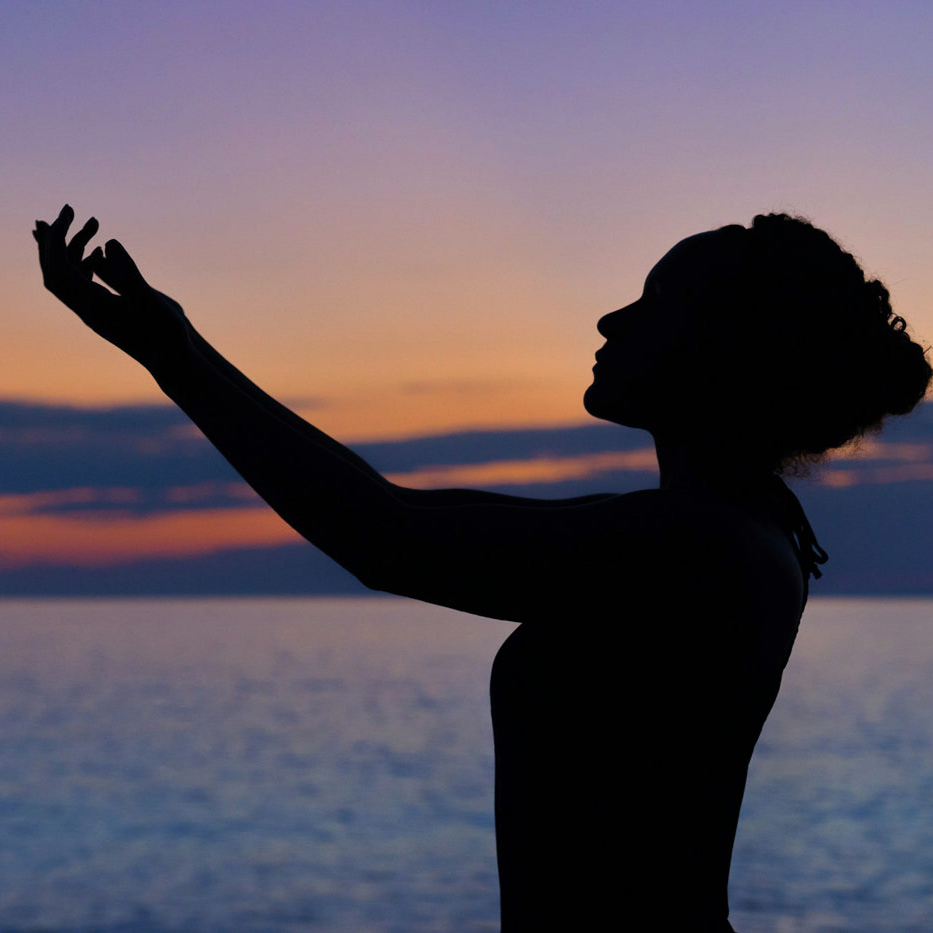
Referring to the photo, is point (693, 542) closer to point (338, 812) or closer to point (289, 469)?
point (289, 469)

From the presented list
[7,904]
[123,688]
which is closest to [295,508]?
[7,904]

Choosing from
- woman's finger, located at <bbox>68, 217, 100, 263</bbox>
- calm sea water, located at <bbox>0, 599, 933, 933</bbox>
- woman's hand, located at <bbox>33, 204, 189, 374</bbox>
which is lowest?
calm sea water, located at <bbox>0, 599, 933, 933</bbox>

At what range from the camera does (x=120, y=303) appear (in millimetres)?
2088

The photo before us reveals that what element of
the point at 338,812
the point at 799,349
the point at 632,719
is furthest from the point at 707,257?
the point at 338,812

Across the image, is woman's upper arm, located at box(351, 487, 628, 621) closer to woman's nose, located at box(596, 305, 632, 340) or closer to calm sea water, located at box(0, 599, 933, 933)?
woman's nose, located at box(596, 305, 632, 340)

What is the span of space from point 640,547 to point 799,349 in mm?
471

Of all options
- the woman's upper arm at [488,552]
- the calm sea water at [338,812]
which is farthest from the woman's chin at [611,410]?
the calm sea water at [338,812]

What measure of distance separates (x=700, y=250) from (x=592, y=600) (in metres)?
0.74

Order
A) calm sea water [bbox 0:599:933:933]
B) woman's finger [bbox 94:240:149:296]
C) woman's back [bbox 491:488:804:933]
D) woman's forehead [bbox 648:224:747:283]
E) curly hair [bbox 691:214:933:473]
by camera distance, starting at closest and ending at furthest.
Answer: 1. woman's finger [bbox 94:240:149:296]
2. woman's back [bbox 491:488:804:933]
3. curly hair [bbox 691:214:933:473]
4. woman's forehead [bbox 648:224:747:283]
5. calm sea water [bbox 0:599:933:933]

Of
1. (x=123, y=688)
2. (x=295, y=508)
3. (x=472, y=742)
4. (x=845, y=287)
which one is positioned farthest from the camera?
(x=123, y=688)

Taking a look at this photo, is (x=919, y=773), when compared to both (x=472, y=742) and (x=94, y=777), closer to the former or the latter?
(x=472, y=742)

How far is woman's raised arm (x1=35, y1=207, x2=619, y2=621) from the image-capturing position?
6.82 ft

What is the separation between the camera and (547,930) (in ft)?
7.27

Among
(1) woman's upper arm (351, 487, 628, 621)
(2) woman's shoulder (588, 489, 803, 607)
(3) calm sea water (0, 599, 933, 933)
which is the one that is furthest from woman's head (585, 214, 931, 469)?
(3) calm sea water (0, 599, 933, 933)
